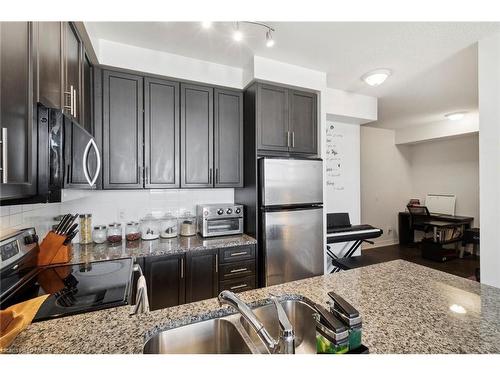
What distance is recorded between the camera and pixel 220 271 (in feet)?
6.89

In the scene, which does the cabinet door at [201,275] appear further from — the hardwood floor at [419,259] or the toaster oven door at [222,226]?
the hardwood floor at [419,259]

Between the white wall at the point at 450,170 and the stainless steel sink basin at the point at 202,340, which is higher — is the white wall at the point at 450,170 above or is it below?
above

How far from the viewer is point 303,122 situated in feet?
8.39

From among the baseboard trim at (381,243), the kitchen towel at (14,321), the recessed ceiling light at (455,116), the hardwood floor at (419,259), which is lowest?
the hardwood floor at (419,259)

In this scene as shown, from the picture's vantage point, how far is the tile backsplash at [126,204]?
6.21 feet

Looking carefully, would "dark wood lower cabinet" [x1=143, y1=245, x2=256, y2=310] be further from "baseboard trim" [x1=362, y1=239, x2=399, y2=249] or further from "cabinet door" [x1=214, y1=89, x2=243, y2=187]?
"baseboard trim" [x1=362, y1=239, x2=399, y2=249]

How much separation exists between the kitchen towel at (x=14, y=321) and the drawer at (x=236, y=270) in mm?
1385

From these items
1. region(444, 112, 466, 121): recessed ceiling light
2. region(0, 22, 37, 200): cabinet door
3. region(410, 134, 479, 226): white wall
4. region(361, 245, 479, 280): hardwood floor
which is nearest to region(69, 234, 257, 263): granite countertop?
region(0, 22, 37, 200): cabinet door

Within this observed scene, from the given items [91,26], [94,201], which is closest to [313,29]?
[91,26]

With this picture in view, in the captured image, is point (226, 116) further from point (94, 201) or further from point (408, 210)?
point (408, 210)

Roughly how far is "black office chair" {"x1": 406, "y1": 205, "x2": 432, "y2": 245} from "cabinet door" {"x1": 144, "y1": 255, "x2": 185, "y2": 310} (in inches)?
205

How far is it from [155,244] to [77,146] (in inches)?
48.1

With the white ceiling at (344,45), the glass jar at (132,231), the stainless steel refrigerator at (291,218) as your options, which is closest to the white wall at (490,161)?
the white ceiling at (344,45)

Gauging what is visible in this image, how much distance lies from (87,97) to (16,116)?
1.27 m
